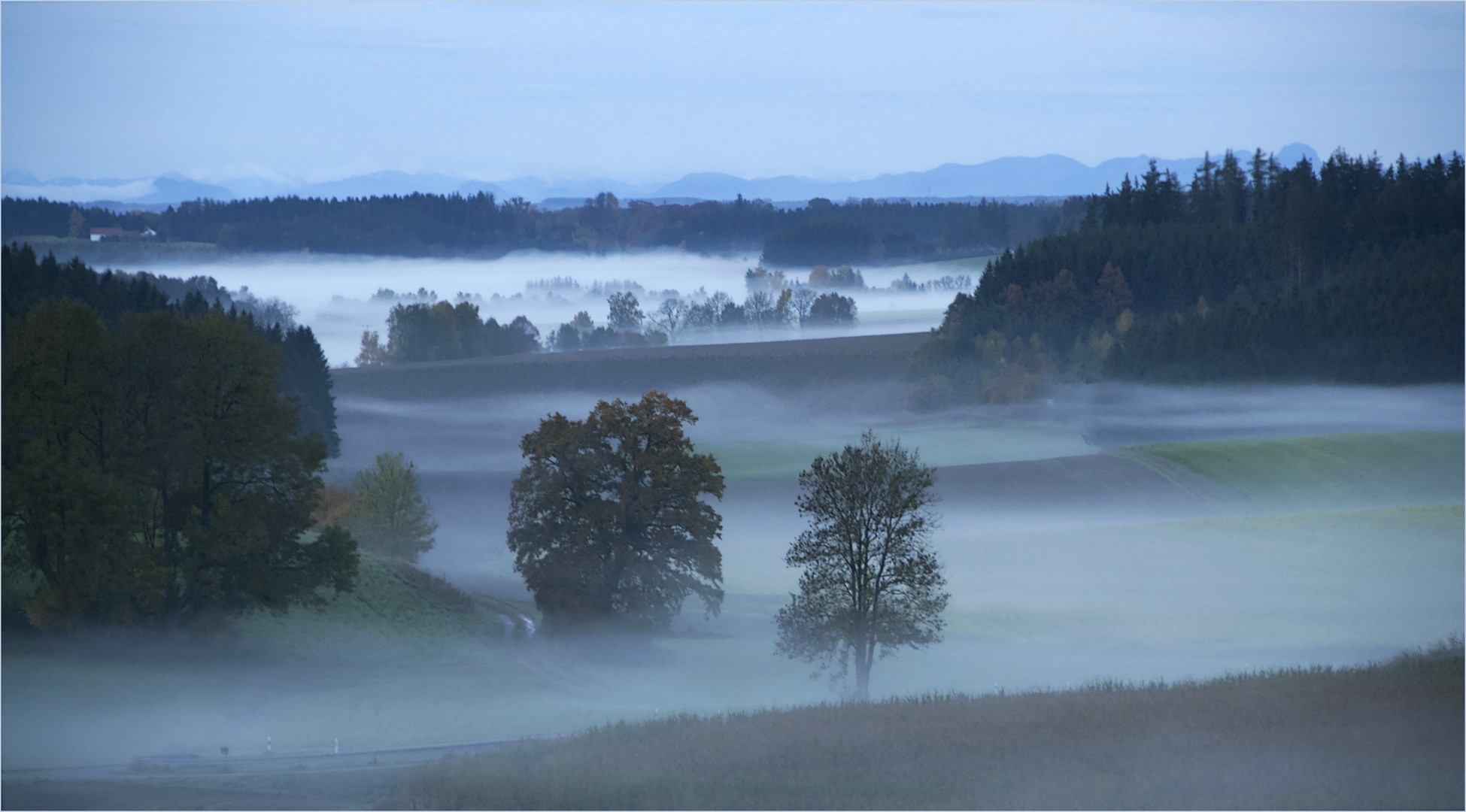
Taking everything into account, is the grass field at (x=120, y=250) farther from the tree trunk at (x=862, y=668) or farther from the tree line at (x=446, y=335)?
the tree trunk at (x=862, y=668)

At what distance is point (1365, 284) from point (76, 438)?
33.9m

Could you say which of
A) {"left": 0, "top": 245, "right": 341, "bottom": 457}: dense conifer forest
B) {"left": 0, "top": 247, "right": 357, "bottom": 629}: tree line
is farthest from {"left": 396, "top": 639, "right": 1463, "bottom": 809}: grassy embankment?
{"left": 0, "top": 245, "right": 341, "bottom": 457}: dense conifer forest

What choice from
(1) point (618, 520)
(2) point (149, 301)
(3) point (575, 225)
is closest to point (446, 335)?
(3) point (575, 225)

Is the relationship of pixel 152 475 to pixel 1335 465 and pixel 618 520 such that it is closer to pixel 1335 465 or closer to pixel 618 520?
pixel 618 520

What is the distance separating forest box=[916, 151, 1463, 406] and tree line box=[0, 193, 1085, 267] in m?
1.89

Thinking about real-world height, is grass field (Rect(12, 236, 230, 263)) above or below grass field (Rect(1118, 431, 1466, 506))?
above

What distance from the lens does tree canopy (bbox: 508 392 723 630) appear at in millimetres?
16969

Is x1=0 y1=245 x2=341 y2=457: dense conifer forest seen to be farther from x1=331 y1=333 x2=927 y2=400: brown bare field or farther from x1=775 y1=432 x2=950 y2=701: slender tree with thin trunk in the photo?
x1=775 y1=432 x2=950 y2=701: slender tree with thin trunk

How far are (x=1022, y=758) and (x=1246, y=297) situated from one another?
28960mm

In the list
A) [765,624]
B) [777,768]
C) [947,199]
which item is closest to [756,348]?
[947,199]

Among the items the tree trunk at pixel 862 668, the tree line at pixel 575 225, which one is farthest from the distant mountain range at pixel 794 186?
the tree trunk at pixel 862 668

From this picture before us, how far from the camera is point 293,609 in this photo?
55.1 ft

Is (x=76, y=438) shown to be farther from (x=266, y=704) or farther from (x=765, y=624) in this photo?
(x=765, y=624)

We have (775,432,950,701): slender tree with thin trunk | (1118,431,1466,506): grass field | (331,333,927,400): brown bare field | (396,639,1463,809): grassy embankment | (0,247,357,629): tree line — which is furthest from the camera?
(331,333,927,400): brown bare field
